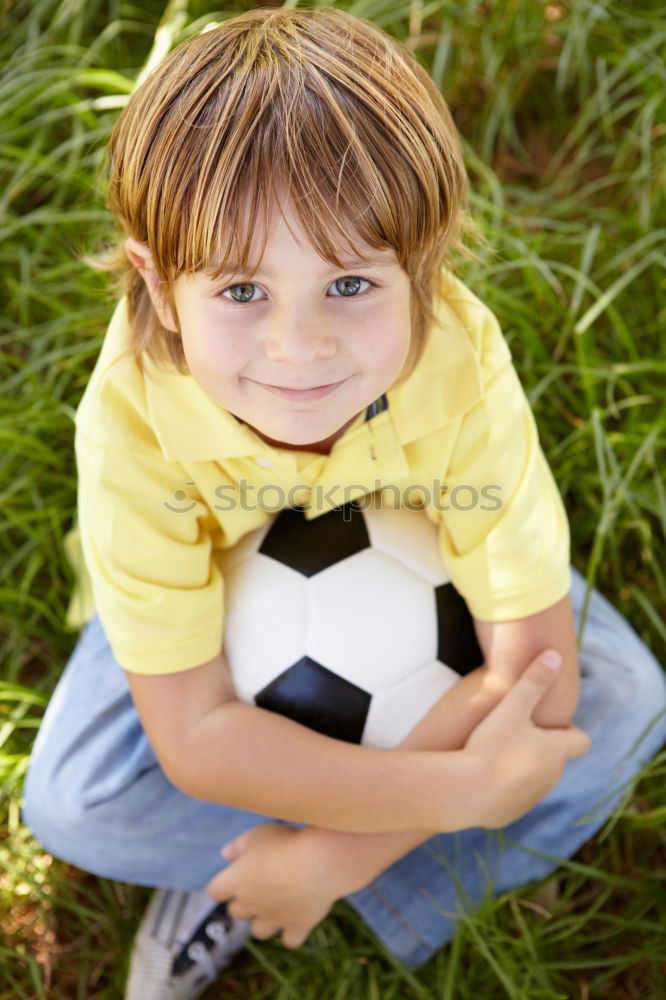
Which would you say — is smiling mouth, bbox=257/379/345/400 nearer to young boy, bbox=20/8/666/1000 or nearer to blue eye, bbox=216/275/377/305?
young boy, bbox=20/8/666/1000

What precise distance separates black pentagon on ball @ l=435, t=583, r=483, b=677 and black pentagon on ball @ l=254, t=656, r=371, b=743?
0.48ft

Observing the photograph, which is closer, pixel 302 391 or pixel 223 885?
pixel 302 391

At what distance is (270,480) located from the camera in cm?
147

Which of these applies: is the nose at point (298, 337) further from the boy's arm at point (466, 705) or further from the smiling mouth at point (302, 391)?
the boy's arm at point (466, 705)

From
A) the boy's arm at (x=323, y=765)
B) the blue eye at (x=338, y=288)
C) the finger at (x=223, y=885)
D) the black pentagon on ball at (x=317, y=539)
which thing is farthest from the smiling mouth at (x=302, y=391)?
the finger at (x=223, y=885)

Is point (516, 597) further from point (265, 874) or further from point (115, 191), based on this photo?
point (115, 191)

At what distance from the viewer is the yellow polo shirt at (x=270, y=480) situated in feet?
4.54

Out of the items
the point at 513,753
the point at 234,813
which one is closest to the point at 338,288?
the point at 513,753

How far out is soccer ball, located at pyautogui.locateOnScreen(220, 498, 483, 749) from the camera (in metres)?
1.48

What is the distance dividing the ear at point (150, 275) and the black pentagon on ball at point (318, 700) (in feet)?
1.72

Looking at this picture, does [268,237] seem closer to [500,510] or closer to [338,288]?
Answer: [338,288]

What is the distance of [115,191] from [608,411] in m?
1.05

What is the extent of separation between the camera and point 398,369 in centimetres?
125

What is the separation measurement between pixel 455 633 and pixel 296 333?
2.01 feet
